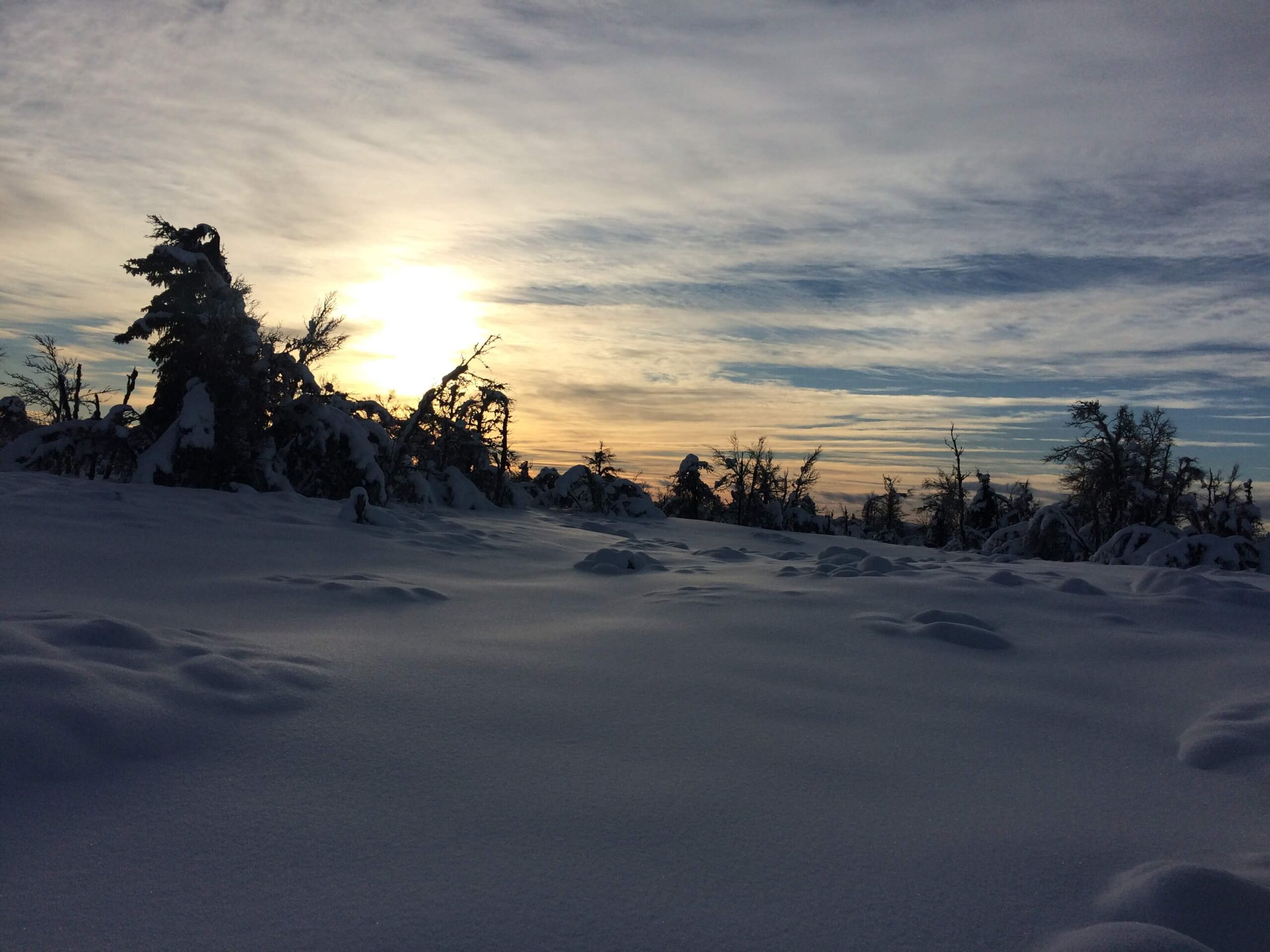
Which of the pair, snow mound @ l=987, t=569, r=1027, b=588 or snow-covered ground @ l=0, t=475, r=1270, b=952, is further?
snow mound @ l=987, t=569, r=1027, b=588

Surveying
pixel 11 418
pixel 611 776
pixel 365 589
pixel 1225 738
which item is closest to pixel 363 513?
pixel 365 589

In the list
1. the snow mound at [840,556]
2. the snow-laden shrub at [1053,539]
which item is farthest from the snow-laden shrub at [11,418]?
the snow-laden shrub at [1053,539]

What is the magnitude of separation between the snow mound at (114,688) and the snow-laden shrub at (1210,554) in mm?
13264

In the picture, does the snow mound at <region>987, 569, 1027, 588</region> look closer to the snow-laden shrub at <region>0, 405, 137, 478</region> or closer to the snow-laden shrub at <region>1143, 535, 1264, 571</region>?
the snow-laden shrub at <region>1143, 535, 1264, 571</region>

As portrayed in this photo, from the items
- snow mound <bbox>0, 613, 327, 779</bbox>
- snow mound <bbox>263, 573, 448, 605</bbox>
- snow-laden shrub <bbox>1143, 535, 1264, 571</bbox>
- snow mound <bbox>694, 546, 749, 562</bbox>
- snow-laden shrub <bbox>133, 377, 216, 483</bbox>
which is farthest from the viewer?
snow-laden shrub <bbox>1143, 535, 1264, 571</bbox>

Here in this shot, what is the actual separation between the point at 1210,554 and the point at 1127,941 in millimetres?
13865

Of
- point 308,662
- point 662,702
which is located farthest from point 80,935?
point 662,702

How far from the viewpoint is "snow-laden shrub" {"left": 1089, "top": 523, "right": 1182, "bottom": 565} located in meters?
13.4

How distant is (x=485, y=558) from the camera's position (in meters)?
7.18

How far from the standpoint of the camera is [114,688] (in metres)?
2.21

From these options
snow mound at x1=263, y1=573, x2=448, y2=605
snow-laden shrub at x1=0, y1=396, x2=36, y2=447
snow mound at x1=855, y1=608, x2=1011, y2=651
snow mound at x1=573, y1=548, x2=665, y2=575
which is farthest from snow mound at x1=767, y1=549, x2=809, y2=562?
snow-laden shrub at x1=0, y1=396, x2=36, y2=447

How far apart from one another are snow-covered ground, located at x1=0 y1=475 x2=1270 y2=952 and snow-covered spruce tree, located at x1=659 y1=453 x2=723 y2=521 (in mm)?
18693

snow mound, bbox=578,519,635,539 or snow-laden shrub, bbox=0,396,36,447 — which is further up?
snow-laden shrub, bbox=0,396,36,447

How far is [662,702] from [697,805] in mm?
859
